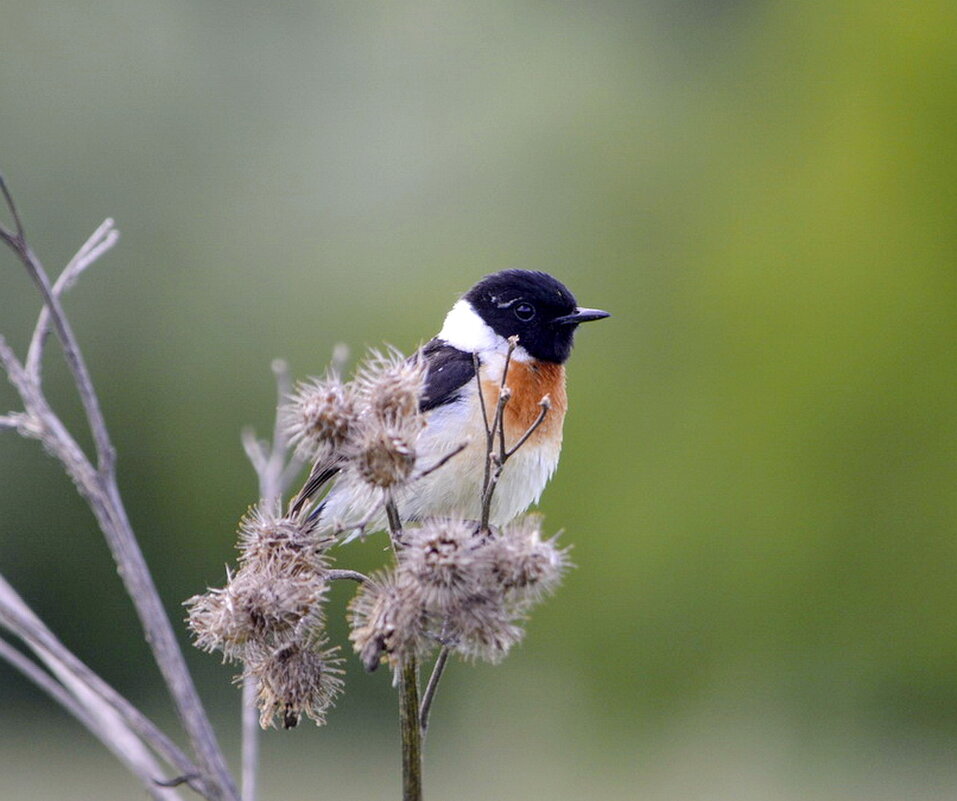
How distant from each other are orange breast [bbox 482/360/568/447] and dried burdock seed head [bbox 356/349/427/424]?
1411 mm

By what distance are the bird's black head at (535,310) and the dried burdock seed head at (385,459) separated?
6.21 ft

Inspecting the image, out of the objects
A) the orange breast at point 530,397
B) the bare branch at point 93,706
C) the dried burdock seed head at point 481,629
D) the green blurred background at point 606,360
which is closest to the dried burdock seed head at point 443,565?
the dried burdock seed head at point 481,629

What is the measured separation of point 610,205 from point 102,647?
812 centimetres

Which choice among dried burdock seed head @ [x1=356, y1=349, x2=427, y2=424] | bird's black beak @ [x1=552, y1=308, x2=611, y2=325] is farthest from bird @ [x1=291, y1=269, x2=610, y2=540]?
dried burdock seed head @ [x1=356, y1=349, x2=427, y2=424]

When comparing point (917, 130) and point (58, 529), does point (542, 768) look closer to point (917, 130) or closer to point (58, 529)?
point (58, 529)

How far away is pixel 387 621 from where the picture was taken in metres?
2.21

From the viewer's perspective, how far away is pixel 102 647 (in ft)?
50.3

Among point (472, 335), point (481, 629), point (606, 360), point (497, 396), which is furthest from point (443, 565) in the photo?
point (606, 360)

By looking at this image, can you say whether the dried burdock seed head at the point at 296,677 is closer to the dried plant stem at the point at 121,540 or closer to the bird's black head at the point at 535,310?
the dried plant stem at the point at 121,540

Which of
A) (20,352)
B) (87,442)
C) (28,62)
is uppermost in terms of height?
(28,62)

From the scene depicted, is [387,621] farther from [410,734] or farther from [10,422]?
[10,422]

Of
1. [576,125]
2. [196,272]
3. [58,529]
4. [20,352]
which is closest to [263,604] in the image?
[20,352]

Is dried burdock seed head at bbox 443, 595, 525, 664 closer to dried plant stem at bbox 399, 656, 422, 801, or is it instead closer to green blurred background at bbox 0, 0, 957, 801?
dried plant stem at bbox 399, 656, 422, 801

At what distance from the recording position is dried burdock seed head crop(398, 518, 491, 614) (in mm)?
2201
